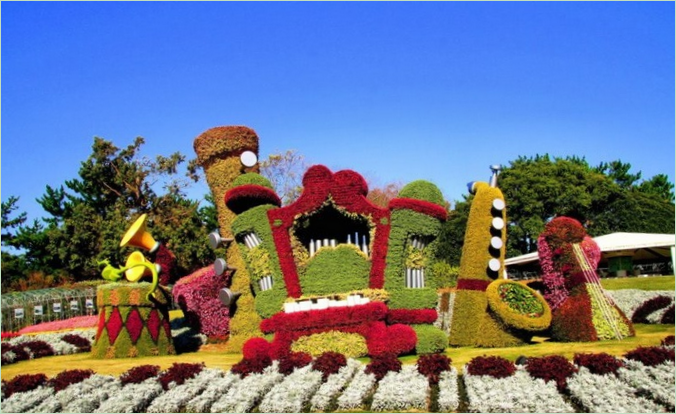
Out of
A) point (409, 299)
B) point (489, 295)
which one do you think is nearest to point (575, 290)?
point (489, 295)

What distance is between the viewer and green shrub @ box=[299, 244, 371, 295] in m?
16.2

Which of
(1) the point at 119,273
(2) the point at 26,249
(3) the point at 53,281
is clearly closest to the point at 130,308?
(1) the point at 119,273

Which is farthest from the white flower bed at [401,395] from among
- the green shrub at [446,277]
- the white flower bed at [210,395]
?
the green shrub at [446,277]

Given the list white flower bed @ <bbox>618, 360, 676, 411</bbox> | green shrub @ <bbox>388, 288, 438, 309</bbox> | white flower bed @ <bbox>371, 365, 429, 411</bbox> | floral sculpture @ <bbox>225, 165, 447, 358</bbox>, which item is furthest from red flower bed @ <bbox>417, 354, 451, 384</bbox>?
green shrub @ <bbox>388, 288, 438, 309</bbox>

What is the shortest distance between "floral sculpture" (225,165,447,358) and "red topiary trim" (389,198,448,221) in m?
0.03

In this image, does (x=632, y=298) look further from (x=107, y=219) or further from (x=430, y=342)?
(x=107, y=219)

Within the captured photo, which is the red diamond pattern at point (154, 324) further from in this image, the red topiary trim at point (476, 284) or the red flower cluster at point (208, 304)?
the red topiary trim at point (476, 284)

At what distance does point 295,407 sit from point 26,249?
35561 mm

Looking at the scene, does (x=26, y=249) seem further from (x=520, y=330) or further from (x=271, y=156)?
(x=520, y=330)

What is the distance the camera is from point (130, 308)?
59.2 feet

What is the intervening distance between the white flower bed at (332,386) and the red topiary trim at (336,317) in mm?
2785

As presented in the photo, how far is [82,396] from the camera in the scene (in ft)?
34.7

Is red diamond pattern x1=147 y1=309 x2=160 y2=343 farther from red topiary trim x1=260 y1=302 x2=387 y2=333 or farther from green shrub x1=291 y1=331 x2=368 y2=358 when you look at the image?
green shrub x1=291 y1=331 x2=368 y2=358

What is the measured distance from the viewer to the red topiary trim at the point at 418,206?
16.2 metres
